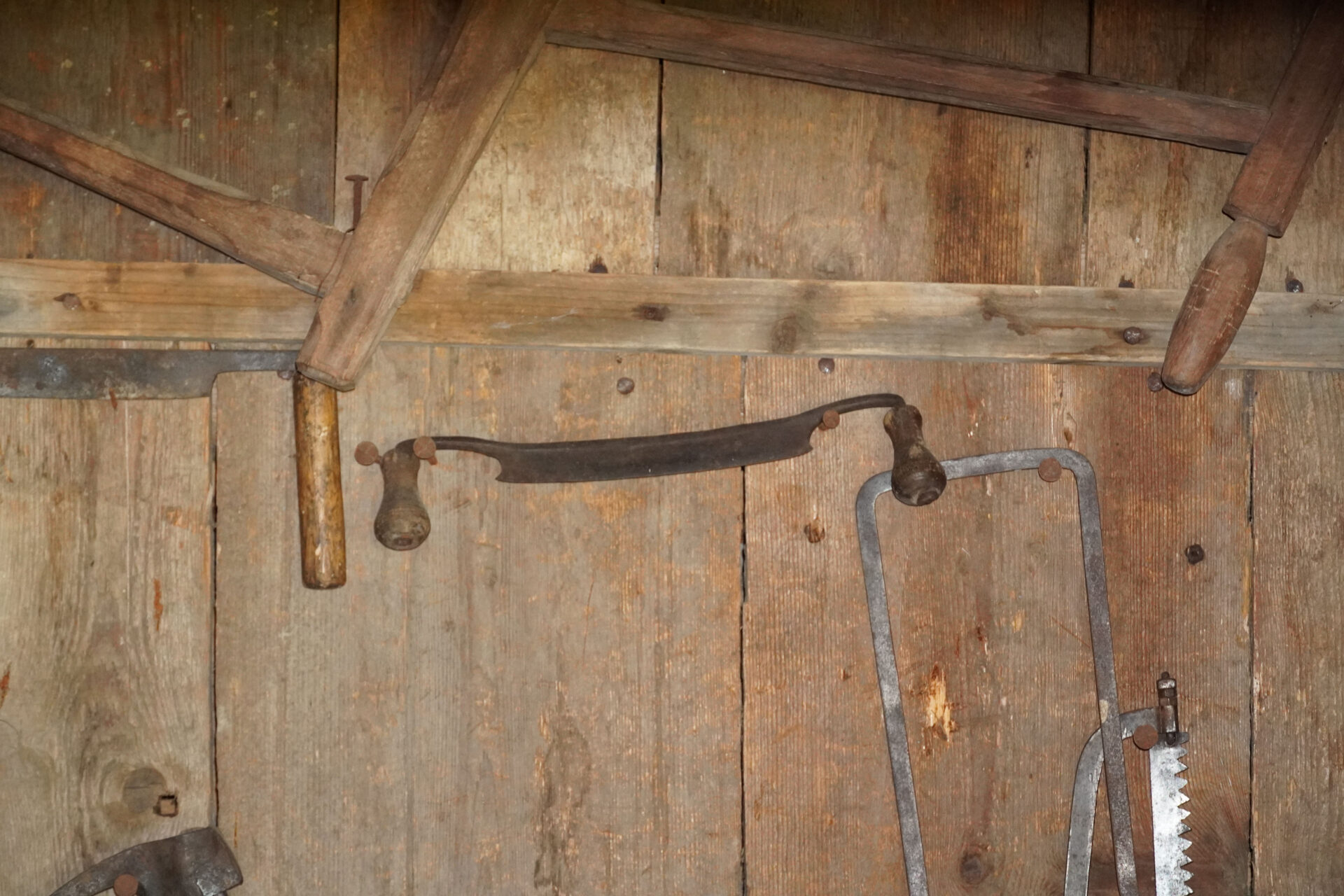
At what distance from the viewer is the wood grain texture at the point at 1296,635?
6.06 ft

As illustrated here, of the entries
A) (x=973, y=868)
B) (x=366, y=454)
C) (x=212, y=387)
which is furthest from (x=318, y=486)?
(x=973, y=868)

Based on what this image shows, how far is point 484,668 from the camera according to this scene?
69.8 inches

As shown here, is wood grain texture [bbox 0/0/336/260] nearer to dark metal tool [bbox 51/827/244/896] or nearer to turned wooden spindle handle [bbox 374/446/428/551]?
turned wooden spindle handle [bbox 374/446/428/551]

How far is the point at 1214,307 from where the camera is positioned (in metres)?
1.74

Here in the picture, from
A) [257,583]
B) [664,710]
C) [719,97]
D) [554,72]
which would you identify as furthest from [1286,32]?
[257,583]

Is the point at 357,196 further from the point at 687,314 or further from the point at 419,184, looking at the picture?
the point at 687,314

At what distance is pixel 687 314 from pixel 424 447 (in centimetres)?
45

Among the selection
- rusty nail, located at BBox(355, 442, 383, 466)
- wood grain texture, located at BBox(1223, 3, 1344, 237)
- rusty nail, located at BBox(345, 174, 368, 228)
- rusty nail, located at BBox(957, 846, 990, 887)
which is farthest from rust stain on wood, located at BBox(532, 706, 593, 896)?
wood grain texture, located at BBox(1223, 3, 1344, 237)

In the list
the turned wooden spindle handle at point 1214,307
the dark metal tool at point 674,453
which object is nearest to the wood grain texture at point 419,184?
the dark metal tool at point 674,453

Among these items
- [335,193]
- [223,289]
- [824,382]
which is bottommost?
[824,382]

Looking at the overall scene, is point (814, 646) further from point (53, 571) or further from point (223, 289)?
point (53, 571)

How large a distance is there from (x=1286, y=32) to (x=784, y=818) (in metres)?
1.57

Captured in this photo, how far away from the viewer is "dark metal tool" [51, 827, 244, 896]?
5.51 ft

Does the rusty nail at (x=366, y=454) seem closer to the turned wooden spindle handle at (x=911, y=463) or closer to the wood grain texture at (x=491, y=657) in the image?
the wood grain texture at (x=491, y=657)
